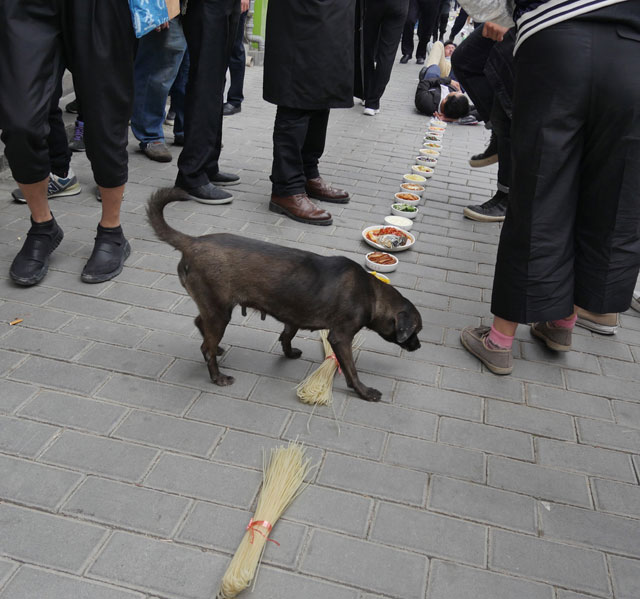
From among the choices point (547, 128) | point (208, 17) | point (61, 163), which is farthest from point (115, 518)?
point (208, 17)

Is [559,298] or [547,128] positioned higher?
[547,128]

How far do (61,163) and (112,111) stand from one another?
159 cm

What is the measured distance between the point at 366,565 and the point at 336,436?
725mm

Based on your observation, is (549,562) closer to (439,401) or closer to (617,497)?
(617,497)

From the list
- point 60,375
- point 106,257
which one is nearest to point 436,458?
point 60,375

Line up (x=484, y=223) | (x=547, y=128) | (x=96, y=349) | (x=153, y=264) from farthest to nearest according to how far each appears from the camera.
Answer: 1. (x=484, y=223)
2. (x=153, y=264)
3. (x=96, y=349)
4. (x=547, y=128)

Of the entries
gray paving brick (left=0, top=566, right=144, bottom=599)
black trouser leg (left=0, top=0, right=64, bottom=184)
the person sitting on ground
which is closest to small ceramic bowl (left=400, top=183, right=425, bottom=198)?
black trouser leg (left=0, top=0, right=64, bottom=184)

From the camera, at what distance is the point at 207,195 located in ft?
17.3

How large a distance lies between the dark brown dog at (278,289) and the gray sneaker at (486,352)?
1.88 ft

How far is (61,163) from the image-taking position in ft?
16.4

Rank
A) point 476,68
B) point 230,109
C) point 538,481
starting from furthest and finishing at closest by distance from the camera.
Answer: point 230,109
point 476,68
point 538,481

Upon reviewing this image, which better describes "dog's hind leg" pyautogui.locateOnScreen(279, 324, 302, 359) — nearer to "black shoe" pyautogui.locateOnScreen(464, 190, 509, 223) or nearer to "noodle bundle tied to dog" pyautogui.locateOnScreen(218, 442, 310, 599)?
"noodle bundle tied to dog" pyautogui.locateOnScreen(218, 442, 310, 599)

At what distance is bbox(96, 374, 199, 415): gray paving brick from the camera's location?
2.89 metres

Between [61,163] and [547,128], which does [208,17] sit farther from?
[547,128]
